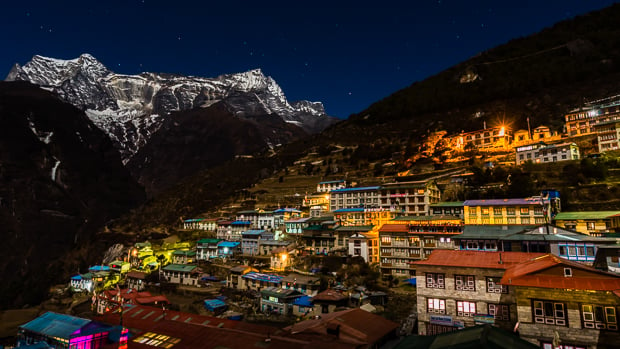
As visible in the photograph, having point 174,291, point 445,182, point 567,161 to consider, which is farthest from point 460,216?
point 174,291

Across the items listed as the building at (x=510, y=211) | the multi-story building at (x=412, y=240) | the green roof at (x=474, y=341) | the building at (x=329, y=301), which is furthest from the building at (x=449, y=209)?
the green roof at (x=474, y=341)

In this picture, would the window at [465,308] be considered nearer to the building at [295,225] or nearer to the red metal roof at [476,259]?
the red metal roof at [476,259]

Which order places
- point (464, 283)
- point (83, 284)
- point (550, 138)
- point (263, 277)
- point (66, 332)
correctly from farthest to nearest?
point (83, 284) < point (550, 138) < point (263, 277) < point (66, 332) < point (464, 283)

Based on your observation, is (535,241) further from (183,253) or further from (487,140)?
(183,253)

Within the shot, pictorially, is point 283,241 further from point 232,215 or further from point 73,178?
point 73,178

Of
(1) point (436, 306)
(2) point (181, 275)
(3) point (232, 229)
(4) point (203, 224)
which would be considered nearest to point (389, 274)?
(1) point (436, 306)

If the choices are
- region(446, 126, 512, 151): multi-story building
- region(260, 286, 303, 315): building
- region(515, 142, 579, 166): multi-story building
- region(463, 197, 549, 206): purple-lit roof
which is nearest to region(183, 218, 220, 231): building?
region(260, 286, 303, 315): building
